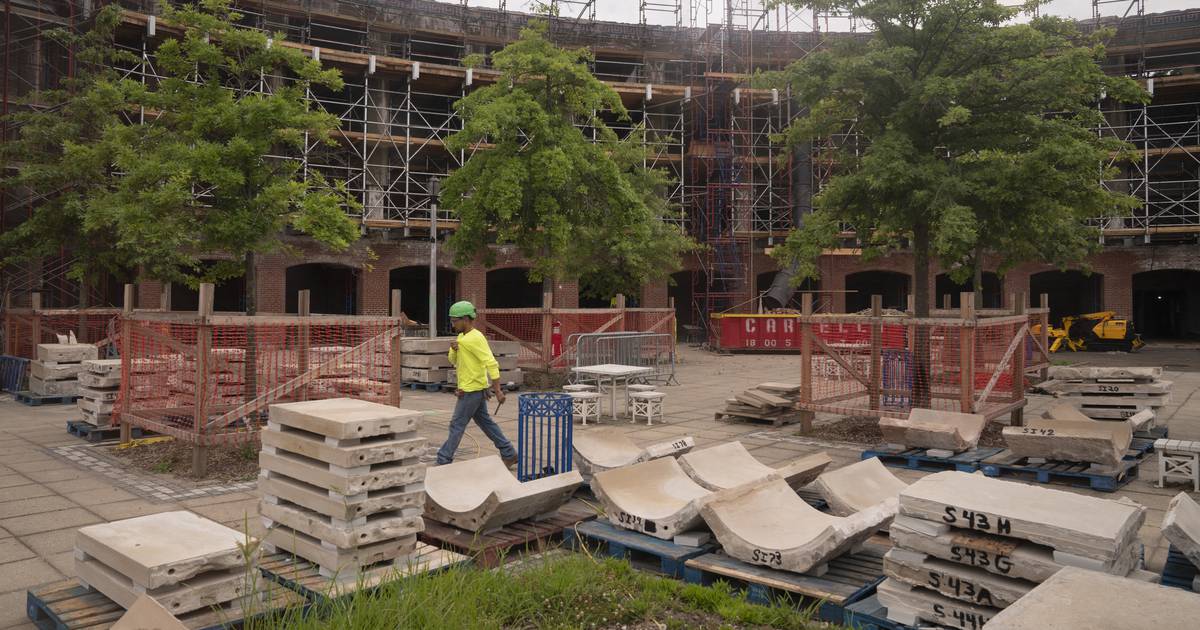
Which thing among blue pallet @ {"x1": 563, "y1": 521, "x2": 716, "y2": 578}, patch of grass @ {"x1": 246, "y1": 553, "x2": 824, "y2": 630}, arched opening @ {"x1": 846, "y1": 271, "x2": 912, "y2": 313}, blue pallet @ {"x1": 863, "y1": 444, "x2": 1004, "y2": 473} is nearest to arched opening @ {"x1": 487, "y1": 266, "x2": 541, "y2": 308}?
arched opening @ {"x1": 846, "y1": 271, "x2": 912, "y2": 313}

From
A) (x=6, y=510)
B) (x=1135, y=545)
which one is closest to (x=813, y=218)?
(x=1135, y=545)

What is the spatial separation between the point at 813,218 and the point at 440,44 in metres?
25.0

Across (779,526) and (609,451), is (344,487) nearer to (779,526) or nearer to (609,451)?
(779,526)

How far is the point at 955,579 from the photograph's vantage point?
4418 mm

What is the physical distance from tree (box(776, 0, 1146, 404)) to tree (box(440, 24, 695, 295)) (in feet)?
19.7

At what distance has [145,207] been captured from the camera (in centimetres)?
1058

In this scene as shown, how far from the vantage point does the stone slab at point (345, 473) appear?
5.11 metres

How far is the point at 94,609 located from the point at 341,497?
1425 millimetres

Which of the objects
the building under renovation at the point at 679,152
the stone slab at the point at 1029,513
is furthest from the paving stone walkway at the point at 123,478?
the building under renovation at the point at 679,152

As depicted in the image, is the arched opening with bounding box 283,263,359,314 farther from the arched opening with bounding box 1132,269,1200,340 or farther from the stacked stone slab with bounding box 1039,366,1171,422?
the arched opening with bounding box 1132,269,1200,340

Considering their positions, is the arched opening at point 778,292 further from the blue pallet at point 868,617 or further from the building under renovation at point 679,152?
the blue pallet at point 868,617

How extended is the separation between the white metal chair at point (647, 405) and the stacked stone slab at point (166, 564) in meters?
8.31

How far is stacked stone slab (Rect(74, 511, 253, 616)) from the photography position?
4.23m

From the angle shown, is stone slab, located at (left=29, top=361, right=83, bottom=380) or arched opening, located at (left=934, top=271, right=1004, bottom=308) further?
arched opening, located at (left=934, top=271, right=1004, bottom=308)
